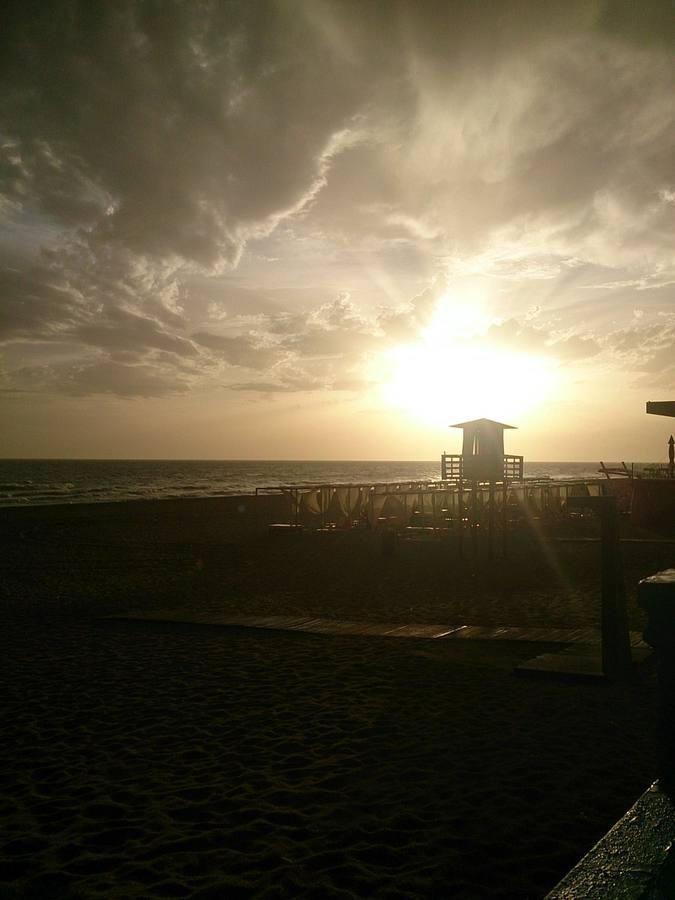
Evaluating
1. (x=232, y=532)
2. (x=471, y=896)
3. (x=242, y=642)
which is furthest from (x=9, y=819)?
(x=232, y=532)

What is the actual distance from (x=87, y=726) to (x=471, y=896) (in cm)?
359

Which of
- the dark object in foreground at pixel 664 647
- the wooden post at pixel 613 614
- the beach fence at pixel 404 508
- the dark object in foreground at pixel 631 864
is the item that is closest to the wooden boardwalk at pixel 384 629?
the wooden post at pixel 613 614

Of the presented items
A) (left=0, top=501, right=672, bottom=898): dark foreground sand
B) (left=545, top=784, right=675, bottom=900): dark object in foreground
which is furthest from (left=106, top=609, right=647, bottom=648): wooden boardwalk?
(left=545, top=784, right=675, bottom=900): dark object in foreground

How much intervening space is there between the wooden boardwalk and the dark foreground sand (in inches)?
12.3

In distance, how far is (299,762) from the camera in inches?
189

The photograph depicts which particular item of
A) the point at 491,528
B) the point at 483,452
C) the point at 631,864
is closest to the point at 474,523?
the point at 491,528

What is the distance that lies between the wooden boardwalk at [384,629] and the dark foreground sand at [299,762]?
311mm

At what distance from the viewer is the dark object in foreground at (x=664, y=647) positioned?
2.77 m

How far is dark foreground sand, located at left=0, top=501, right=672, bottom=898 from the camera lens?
344 centimetres

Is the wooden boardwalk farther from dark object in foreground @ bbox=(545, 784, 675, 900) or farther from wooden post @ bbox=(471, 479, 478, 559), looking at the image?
wooden post @ bbox=(471, 479, 478, 559)

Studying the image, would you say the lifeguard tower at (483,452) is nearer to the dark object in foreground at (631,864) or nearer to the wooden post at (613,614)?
the wooden post at (613,614)

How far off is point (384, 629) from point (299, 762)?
4.47m

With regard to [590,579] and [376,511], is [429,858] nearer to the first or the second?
[590,579]

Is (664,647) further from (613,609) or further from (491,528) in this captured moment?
(491,528)
